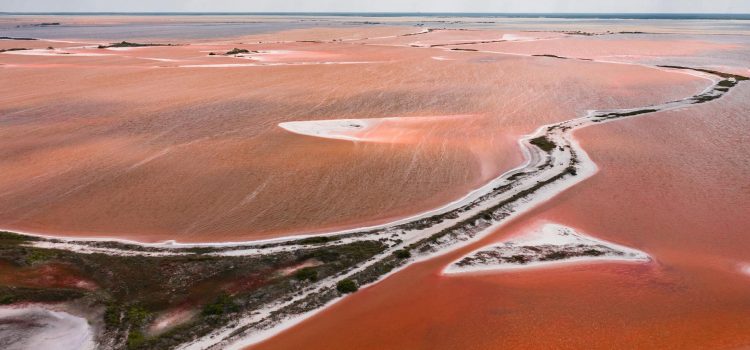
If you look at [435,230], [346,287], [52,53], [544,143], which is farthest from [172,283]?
[52,53]

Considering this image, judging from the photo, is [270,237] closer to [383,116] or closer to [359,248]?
[359,248]

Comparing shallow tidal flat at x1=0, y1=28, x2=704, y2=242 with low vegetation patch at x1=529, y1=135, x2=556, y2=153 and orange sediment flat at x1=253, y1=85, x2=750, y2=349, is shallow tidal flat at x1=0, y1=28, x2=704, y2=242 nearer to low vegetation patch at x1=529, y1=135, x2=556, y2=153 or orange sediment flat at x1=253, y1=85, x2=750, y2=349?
low vegetation patch at x1=529, y1=135, x2=556, y2=153

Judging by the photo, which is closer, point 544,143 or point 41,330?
point 41,330

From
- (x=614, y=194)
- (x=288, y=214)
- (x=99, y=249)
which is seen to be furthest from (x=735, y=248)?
(x=99, y=249)

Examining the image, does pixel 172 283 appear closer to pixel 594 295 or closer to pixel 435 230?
pixel 435 230

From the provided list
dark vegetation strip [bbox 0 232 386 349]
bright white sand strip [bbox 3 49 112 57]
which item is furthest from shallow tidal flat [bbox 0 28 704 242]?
bright white sand strip [bbox 3 49 112 57]

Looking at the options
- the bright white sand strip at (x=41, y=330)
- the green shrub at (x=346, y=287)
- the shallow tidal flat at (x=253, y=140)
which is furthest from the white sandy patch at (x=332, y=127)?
the bright white sand strip at (x=41, y=330)
